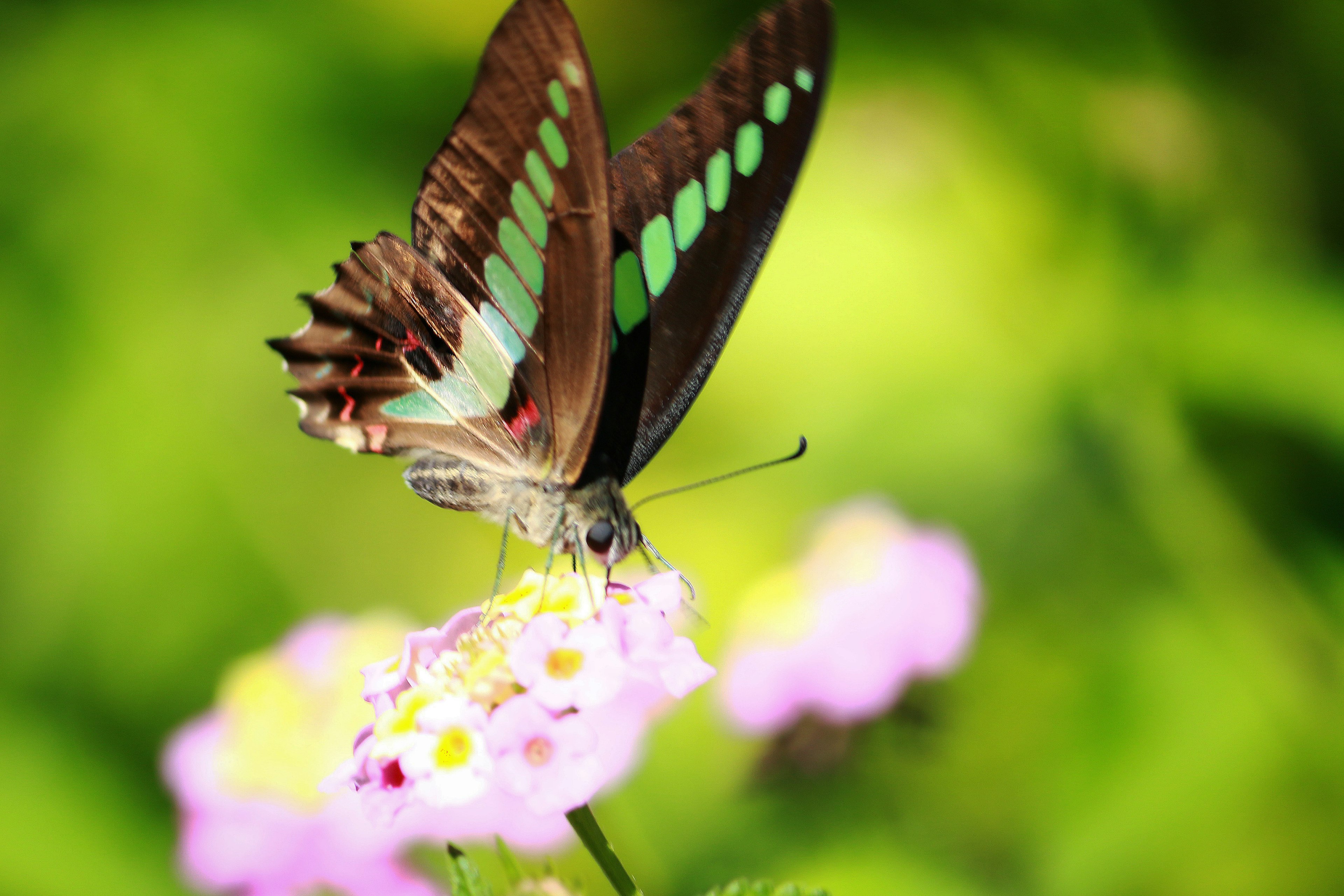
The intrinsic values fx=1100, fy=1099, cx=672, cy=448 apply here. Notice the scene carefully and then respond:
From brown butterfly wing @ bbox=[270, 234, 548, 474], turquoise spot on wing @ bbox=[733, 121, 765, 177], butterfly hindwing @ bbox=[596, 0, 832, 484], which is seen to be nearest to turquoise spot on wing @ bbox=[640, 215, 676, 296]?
butterfly hindwing @ bbox=[596, 0, 832, 484]

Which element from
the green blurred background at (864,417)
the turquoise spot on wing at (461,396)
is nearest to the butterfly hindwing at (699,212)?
the turquoise spot on wing at (461,396)

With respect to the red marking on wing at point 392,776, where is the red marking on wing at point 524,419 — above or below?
above

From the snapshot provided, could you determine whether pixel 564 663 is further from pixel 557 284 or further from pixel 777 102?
pixel 777 102

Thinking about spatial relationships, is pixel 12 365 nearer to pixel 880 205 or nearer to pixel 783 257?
pixel 783 257

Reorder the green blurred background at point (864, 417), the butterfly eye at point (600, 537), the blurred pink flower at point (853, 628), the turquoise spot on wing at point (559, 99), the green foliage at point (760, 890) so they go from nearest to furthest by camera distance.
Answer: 1. the green foliage at point (760, 890)
2. the turquoise spot on wing at point (559, 99)
3. the butterfly eye at point (600, 537)
4. the blurred pink flower at point (853, 628)
5. the green blurred background at point (864, 417)

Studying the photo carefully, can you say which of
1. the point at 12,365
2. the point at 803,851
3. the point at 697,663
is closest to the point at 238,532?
the point at 12,365

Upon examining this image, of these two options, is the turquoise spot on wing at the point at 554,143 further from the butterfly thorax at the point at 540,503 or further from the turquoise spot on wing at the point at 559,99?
the butterfly thorax at the point at 540,503

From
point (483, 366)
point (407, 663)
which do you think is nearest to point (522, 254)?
point (483, 366)
